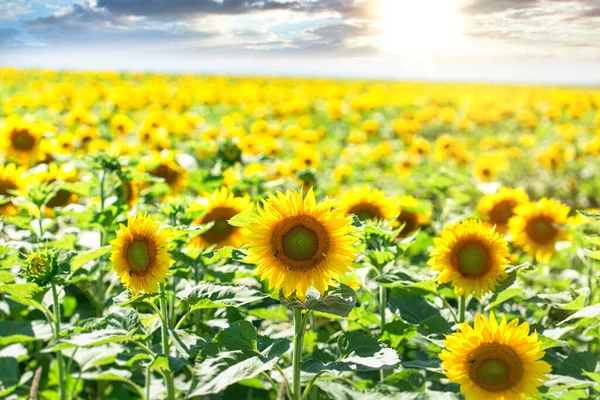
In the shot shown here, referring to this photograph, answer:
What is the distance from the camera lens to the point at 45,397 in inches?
93.7

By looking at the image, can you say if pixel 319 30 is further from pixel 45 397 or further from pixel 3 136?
pixel 3 136

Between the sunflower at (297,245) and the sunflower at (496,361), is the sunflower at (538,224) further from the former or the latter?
the sunflower at (297,245)

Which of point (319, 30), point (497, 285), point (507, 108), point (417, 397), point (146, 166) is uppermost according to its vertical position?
point (319, 30)

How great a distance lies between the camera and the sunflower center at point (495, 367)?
1617 mm

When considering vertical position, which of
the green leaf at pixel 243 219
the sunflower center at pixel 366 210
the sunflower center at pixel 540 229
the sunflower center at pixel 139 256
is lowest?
the sunflower center at pixel 540 229

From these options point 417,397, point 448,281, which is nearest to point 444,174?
point 448,281

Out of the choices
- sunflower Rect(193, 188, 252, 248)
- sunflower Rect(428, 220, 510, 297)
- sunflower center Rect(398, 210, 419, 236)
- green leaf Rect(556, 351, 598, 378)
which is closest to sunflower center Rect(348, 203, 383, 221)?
sunflower center Rect(398, 210, 419, 236)

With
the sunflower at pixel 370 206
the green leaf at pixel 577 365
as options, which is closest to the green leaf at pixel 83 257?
the sunflower at pixel 370 206

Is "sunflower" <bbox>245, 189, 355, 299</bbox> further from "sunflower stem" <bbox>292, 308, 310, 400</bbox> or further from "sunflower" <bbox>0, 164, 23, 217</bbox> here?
"sunflower" <bbox>0, 164, 23, 217</bbox>

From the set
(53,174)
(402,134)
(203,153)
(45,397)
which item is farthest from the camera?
(402,134)

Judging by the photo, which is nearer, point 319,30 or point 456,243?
point 456,243

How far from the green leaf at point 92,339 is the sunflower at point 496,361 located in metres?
0.82

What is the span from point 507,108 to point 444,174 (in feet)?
26.2

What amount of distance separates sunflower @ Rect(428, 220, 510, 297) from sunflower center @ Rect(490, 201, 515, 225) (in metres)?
0.99
